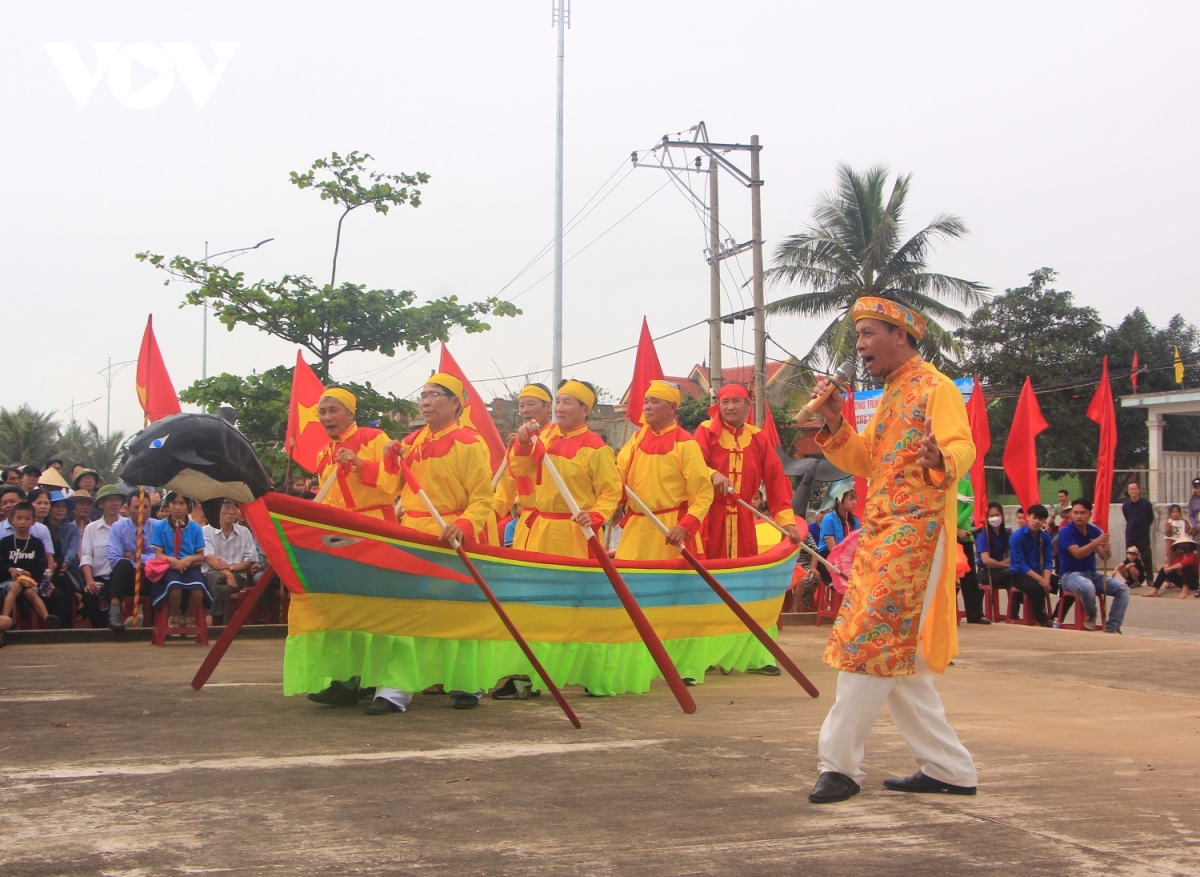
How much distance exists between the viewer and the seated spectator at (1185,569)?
52.3 ft

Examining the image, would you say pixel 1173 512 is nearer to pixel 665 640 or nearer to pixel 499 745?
pixel 665 640

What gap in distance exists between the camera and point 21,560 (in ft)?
28.4

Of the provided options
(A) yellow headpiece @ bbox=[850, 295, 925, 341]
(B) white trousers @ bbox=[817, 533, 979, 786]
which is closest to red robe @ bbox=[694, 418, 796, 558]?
(A) yellow headpiece @ bbox=[850, 295, 925, 341]

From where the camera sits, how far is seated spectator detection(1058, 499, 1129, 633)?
1045cm

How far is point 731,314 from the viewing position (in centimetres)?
2125

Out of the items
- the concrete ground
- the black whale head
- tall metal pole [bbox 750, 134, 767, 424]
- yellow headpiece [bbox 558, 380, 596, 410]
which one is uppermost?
tall metal pole [bbox 750, 134, 767, 424]

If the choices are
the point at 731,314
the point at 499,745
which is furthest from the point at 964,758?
the point at 731,314

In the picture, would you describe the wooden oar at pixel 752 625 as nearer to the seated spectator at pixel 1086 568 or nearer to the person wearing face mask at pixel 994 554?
the seated spectator at pixel 1086 568

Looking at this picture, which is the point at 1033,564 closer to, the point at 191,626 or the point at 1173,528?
the point at 1173,528


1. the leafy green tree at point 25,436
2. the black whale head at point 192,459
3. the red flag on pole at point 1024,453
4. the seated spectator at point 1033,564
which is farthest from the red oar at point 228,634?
the leafy green tree at point 25,436

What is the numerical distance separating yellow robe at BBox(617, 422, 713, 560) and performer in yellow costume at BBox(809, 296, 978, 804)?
3.00 metres

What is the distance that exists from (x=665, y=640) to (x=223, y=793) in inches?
132

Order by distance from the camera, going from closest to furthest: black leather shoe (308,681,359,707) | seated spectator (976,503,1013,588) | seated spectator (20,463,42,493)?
black leather shoe (308,681,359,707) → seated spectator (20,463,42,493) → seated spectator (976,503,1013,588)

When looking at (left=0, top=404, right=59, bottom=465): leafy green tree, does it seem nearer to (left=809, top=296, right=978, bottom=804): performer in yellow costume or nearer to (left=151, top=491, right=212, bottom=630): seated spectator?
(left=151, top=491, right=212, bottom=630): seated spectator
